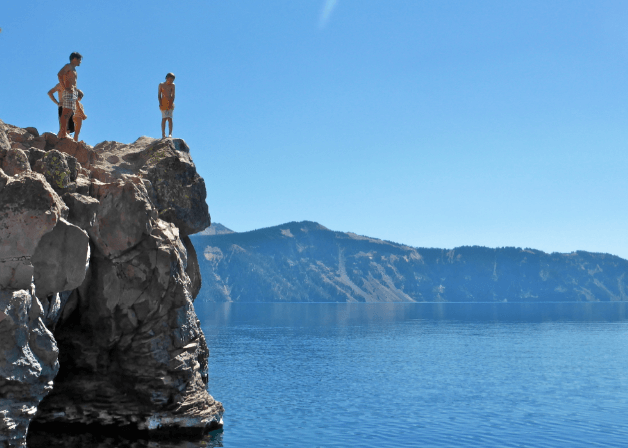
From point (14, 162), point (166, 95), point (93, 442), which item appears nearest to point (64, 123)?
point (14, 162)

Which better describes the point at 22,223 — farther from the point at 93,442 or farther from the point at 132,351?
the point at 93,442

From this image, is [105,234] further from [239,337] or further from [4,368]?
[239,337]

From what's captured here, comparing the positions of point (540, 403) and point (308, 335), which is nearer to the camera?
point (540, 403)

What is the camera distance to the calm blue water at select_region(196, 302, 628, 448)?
32.3m

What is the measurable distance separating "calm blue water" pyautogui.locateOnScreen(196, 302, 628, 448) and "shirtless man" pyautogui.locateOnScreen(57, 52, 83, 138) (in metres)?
18.1

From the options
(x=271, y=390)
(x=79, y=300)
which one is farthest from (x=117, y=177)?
(x=271, y=390)

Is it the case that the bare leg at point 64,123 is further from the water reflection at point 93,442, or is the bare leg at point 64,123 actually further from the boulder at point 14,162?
the water reflection at point 93,442

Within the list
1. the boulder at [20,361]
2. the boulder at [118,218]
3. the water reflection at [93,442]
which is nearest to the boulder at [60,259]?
the boulder at [20,361]

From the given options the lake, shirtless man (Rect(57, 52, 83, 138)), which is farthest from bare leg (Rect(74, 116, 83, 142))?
the lake

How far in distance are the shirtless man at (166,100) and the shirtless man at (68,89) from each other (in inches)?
235

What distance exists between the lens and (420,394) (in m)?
45.8

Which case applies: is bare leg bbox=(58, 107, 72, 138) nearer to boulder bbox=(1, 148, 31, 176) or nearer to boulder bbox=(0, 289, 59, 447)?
boulder bbox=(1, 148, 31, 176)

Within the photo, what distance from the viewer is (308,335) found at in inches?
4163

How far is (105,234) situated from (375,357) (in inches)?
1955
